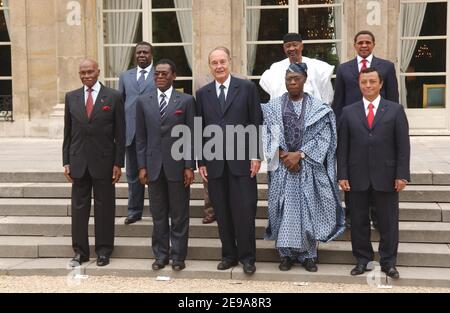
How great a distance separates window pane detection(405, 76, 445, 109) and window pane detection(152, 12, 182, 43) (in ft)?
15.0

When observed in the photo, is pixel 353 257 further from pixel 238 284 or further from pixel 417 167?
pixel 417 167

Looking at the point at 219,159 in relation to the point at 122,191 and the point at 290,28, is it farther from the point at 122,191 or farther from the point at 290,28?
the point at 290,28

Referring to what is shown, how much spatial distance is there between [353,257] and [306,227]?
2.17 ft

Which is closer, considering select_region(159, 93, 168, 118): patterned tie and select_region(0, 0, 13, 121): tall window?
select_region(159, 93, 168, 118): patterned tie

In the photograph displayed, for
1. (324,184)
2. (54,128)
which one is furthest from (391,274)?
(54,128)

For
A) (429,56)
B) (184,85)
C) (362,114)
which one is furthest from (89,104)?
(429,56)

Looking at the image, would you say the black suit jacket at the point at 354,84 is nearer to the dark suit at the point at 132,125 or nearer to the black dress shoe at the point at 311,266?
the black dress shoe at the point at 311,266

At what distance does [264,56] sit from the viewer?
483 inches

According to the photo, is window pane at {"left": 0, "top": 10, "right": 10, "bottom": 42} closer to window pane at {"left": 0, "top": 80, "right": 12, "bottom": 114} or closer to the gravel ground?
window pane at {"left": 0, "top": 80, "right": 12, "bottom": 114}

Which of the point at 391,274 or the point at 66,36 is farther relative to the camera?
the point at 66,36

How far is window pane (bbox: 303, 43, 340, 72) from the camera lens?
39.7 feet

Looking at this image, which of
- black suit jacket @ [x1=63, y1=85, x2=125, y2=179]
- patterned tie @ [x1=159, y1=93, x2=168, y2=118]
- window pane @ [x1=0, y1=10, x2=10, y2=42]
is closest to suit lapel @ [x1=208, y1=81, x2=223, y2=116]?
patterned tie @ [x1=159, y1=93, x2=168, y2=118]

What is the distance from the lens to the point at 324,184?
5.87 meters
